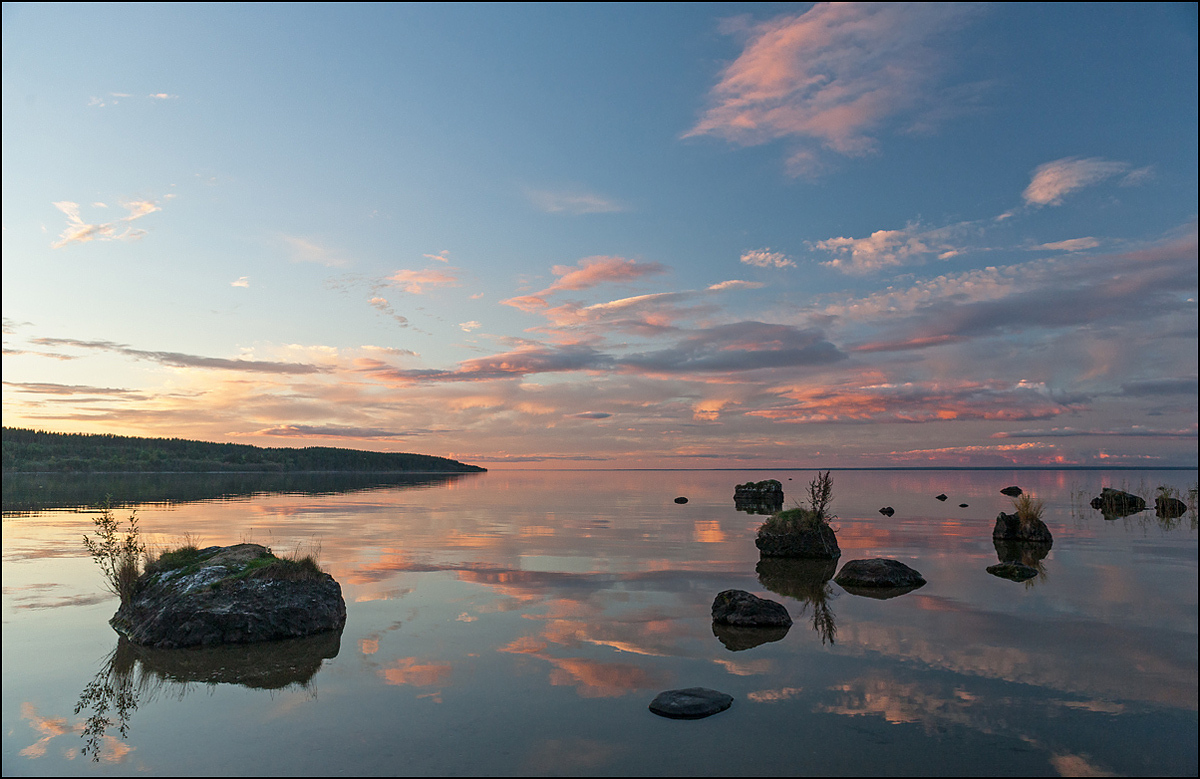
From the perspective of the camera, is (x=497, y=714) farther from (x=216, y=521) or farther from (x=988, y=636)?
(x=216, y=521)

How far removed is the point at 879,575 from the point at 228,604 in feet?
59.6

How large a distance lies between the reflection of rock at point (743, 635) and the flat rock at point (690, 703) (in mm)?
3214

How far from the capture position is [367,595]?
18.5 metres

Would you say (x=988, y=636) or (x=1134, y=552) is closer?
(x=988, y=636)

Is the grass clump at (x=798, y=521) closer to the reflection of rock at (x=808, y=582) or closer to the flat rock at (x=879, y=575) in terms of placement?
the reflection of rock at (x=808, y=582)

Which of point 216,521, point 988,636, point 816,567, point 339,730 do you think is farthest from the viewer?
point 216,521

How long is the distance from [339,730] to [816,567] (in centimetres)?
1983

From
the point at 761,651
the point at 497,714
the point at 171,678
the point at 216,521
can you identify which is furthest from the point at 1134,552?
the point at 216,521

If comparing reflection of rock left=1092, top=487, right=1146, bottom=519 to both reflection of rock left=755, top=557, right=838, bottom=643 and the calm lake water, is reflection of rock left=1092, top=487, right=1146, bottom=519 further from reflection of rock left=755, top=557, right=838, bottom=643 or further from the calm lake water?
reflection of rock left=755, top=557, right=838, bottom=643

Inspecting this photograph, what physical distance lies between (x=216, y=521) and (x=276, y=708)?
32045mm

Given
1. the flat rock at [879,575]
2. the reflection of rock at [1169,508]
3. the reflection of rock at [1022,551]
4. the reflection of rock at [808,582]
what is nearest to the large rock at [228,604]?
the reflection of rock at [808,582]

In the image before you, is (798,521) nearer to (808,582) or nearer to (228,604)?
(808,582)

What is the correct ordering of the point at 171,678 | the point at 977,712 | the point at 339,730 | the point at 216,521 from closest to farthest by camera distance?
the point at 339,730 < the point at 977,712 < the point at 171,678 < the point at 216,521

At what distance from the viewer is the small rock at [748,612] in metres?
15.0
